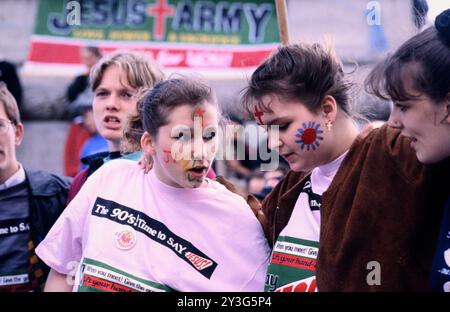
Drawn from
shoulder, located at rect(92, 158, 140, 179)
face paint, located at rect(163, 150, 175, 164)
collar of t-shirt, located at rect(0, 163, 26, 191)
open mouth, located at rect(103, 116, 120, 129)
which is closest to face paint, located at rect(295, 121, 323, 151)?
face paint, located at rect(163, 150, 175, 164)

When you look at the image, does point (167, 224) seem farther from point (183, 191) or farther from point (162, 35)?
point (162, 35)

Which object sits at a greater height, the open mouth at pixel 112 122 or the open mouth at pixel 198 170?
the open mouth at pixel 112 122

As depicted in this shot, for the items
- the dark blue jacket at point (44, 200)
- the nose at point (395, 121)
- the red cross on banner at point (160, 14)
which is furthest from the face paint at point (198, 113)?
the red cross on banner at point (160, 14)

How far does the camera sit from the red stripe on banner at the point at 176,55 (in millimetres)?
5645

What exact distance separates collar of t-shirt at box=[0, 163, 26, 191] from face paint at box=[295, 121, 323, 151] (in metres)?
1.20

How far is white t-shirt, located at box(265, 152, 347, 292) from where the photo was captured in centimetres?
220

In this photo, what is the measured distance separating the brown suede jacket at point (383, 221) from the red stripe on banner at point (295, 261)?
0.10m

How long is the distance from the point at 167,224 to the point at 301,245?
1.45ft

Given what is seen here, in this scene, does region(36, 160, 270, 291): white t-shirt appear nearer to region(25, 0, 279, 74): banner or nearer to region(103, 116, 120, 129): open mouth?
region(103, 116, 120, 129): open mouth

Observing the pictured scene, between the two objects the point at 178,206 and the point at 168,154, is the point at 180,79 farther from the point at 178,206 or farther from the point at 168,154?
the point at 178,206

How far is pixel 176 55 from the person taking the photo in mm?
5691

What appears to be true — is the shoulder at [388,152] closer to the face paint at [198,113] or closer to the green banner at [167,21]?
the face paint at [198,113]

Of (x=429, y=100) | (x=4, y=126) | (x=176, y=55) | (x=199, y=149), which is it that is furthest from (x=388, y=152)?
(x=176, y=55)

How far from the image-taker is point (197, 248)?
89.1 inches
